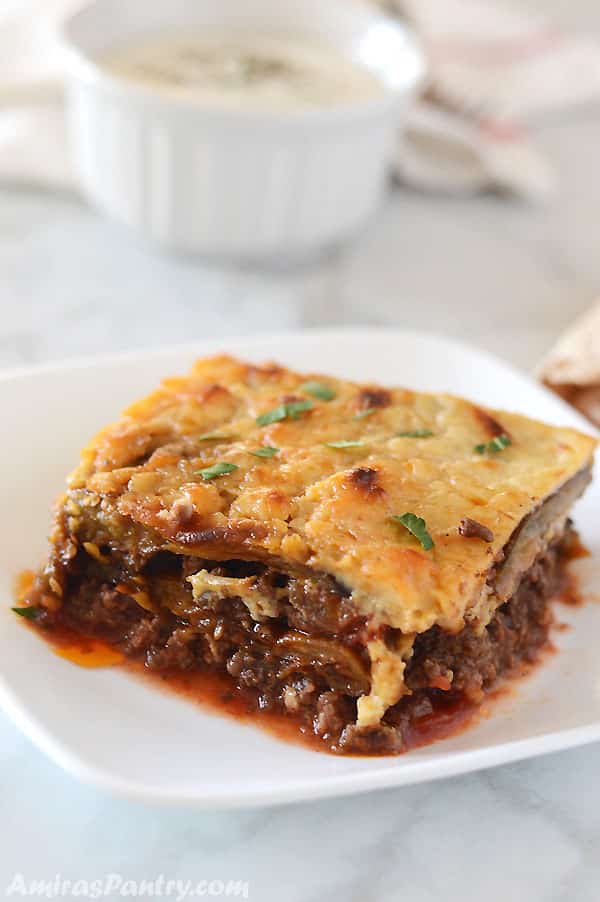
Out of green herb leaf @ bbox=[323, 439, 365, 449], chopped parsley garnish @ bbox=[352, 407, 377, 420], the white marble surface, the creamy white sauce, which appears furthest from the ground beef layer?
the creamy white sauce

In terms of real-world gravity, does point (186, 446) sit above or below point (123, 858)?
above

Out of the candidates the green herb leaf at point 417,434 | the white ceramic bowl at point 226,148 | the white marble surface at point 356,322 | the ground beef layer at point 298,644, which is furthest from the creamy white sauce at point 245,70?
the ground beef layer at point 298,644

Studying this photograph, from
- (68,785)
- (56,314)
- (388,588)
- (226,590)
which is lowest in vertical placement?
(56,314)

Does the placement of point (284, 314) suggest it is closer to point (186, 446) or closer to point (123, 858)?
point (186, 446)

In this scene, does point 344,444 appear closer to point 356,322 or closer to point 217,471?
point 217,471

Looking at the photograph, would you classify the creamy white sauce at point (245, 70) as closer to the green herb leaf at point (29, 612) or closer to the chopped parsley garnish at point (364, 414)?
the chopped parsley garnish at point (364, 414)

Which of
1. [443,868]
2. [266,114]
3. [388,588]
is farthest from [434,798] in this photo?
[266,114]
